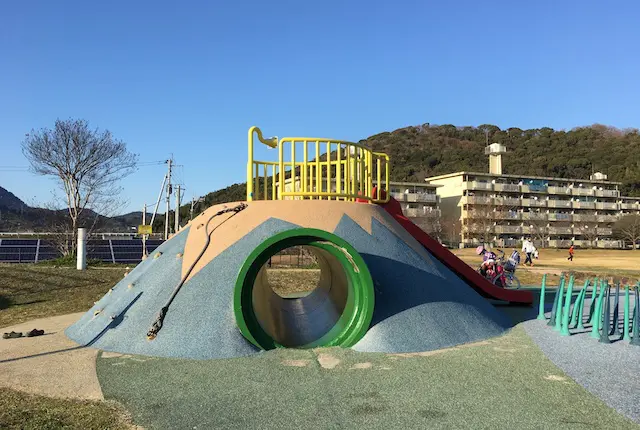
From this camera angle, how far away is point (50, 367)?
757cm

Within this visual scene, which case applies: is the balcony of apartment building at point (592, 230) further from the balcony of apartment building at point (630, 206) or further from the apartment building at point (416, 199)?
the apartment building at point (416, 199)

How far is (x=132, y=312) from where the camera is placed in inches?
365

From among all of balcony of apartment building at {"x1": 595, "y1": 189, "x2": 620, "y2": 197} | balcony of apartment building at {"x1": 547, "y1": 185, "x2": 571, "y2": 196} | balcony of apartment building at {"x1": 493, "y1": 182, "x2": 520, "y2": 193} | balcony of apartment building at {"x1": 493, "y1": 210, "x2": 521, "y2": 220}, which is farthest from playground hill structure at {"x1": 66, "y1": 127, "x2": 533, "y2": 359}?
balcony of apartment building at {"x1": 595, "y1": 189, "x2": 620, "y2": 197}

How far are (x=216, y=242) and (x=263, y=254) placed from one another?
6.53 feet

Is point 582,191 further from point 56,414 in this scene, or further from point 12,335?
point 56,414

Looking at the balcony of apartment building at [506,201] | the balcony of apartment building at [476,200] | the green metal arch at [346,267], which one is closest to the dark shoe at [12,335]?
the green metal arch at [346,267]

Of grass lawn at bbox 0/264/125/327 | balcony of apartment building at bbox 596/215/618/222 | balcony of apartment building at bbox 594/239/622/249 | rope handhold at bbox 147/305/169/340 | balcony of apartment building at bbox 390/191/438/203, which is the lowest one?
balcony of apartment building at bbox 594/239/622/249

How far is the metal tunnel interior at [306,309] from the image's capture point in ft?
33.9

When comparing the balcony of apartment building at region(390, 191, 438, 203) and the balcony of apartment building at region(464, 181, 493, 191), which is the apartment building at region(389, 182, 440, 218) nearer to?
the balcony of apartment building at region(390, 191, 438, 203)

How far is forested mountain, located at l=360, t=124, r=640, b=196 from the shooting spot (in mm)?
103438

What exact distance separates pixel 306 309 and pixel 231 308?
5.24 metres

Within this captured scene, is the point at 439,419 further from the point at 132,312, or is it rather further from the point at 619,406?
the point at 132,312

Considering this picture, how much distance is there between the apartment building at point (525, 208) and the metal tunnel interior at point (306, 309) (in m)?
54.7

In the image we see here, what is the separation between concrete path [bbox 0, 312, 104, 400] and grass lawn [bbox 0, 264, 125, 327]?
389cm
